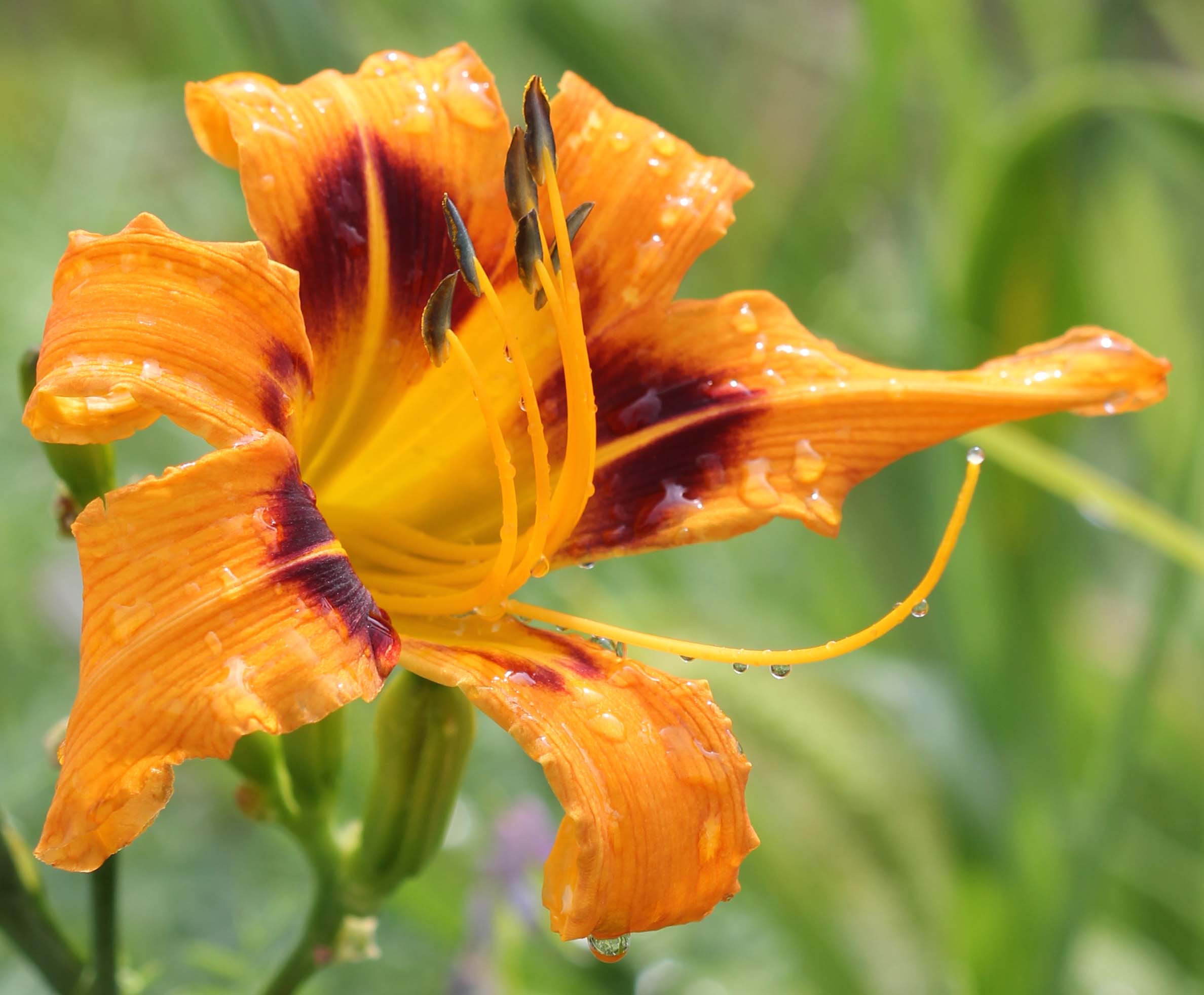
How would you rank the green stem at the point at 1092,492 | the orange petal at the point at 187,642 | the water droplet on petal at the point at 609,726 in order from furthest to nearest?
the green stem at the point at 1092,492 → the water droplet on petal at the point at 609,726 → the orange petal at the point at 187,642

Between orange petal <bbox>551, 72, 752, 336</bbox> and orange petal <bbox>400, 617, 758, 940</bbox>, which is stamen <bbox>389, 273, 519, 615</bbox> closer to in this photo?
orange petal <bbox>400, 617, 758, 940</bbox>

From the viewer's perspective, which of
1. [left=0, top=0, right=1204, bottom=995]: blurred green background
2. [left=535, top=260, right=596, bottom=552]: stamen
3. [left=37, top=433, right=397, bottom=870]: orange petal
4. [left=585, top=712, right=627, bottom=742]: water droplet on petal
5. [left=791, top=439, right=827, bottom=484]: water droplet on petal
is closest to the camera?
[left=37, top=433, right=397, bottom=870]: orange petal

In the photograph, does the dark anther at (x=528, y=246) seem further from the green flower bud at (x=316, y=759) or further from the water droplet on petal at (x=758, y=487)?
the green flower bud at (x=316, y=759)

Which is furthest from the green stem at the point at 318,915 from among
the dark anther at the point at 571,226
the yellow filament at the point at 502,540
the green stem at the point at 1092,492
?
the green stem at the point at 1092,492

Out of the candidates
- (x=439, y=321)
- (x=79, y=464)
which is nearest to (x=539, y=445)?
(x=439, y=321)

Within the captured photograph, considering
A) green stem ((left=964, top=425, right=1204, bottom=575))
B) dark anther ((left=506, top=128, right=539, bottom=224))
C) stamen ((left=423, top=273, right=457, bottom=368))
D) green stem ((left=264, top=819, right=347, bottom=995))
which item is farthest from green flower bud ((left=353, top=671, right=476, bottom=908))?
green stem ((left=964, top=425, right=1204, bottom=575))

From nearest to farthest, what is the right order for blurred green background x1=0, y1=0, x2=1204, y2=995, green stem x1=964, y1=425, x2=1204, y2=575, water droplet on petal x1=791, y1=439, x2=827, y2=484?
1. water droplet on petal x1=791, y1=439, x2=827, y2=484
2. green stem x1=964, y1=425, x2=1204, y2=575
3. blurred green background x1=0, y1=0, x2=1204, y2=995

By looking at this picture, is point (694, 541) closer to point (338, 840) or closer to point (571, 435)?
point (571, 435)
